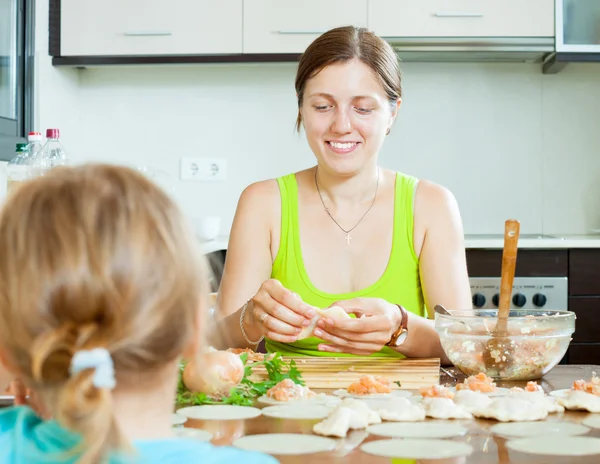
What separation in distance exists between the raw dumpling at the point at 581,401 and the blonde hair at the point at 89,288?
668 millimetres

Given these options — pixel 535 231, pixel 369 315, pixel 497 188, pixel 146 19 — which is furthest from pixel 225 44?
pixel 369 315

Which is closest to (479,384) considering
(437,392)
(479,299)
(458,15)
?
(437,392)

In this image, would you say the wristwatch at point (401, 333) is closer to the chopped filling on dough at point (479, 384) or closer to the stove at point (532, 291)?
the chopped filling on dough at point (479, 384)

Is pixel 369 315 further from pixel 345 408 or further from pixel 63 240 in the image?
pixel 63 240

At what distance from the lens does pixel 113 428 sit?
1.99ft

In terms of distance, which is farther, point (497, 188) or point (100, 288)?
point (497, 188)

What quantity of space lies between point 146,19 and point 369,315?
7.18ft

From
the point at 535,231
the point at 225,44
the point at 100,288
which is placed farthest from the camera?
the point at 535,231

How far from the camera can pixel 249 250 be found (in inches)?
76.9

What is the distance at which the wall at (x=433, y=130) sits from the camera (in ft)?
11.5

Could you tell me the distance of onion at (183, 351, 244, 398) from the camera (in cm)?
117

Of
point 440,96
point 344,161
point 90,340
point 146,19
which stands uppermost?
point 146,19

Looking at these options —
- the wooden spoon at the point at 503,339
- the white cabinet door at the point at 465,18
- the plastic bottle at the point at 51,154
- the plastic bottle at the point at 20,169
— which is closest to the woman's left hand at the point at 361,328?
the wooden spoon at the point at 503,339

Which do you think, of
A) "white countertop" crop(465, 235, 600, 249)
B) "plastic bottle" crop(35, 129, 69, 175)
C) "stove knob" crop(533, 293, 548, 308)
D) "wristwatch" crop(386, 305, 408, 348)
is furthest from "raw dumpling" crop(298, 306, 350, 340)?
"stove knob" crop(533, 293, 548, 308)
